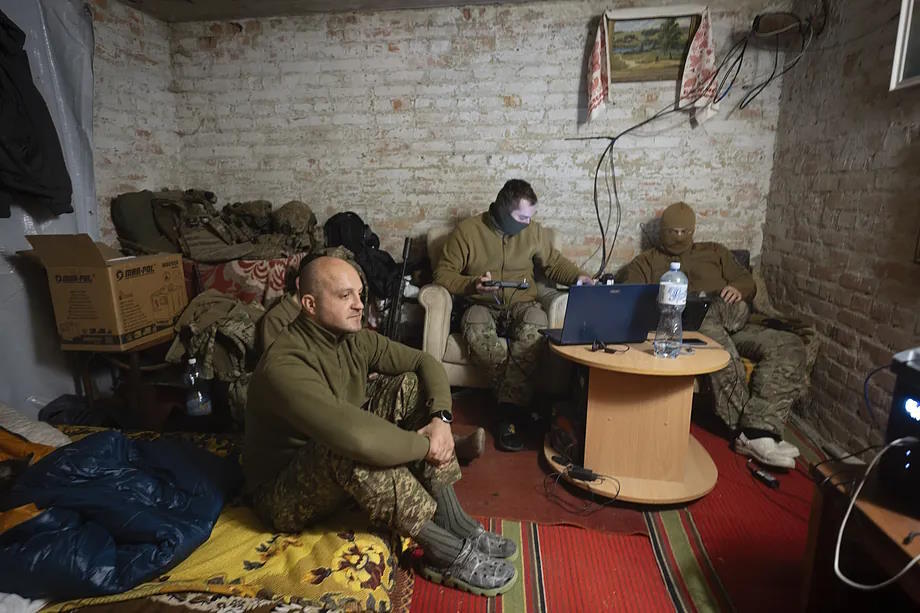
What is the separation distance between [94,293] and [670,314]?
267 cm

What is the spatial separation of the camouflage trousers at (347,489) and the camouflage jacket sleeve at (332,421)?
0.06 m

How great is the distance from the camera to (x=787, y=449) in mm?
2225

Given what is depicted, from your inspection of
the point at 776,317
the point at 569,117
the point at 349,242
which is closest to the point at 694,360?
the point at 776,317

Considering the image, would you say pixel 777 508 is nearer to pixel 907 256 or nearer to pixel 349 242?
pixel 907 256

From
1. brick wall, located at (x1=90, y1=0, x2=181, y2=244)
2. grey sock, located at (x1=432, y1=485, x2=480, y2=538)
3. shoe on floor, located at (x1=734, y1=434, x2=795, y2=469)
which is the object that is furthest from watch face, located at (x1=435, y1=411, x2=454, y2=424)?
brick wall, located at (x1=90, y1=0, x2=181, y2=244)

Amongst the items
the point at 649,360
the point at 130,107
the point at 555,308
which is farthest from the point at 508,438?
the point at 130,107

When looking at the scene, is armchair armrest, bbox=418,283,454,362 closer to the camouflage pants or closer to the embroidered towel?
the camouflage pants

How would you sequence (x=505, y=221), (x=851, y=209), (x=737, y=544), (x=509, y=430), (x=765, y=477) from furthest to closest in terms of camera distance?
(x=505, y=221), (x=509, y=430), (x=851, y=209), (x=765, y=477), (x=737, y=544)

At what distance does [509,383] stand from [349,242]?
148 cm

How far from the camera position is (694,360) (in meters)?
1.87

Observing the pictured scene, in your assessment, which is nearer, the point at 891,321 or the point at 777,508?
the point at 777,508

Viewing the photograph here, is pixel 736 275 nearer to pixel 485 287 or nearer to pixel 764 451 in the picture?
pixel 764 451

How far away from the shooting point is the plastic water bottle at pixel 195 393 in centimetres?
257

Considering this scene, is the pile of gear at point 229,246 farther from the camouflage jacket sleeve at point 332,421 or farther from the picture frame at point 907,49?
the picture frame at point 907,49
